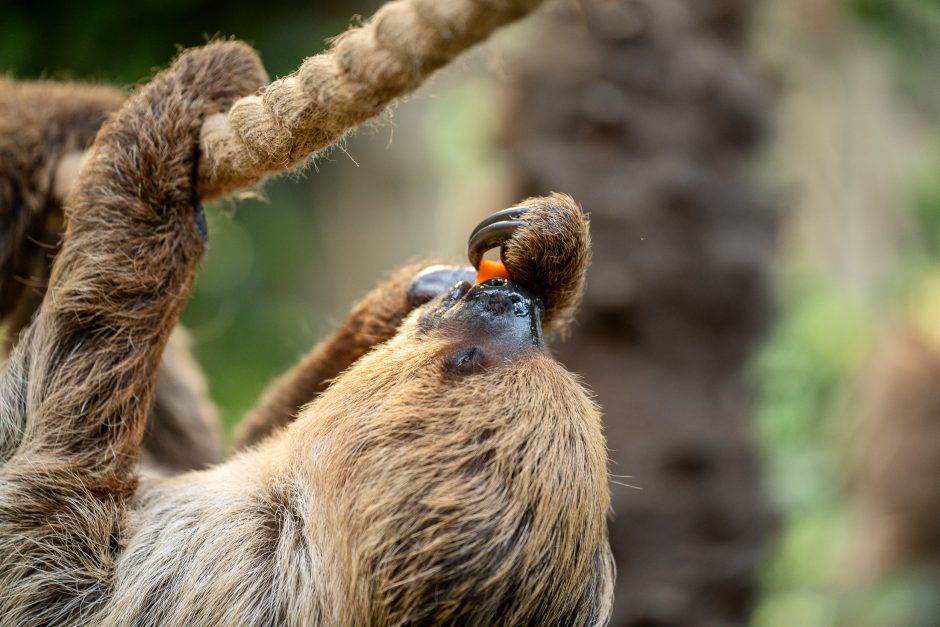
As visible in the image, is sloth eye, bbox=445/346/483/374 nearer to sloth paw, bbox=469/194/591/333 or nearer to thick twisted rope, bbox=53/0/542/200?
sloth paw, bbox=469/194/591/333

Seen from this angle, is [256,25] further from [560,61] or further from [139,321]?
[139,321]

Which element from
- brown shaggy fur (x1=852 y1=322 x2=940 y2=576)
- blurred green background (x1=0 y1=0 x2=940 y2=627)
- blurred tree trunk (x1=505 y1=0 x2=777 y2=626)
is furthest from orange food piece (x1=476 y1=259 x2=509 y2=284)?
brown shaggy fur (x1=852 y1=322 x2=940 y2=576)

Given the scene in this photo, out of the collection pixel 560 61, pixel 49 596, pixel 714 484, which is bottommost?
pixel 714 484

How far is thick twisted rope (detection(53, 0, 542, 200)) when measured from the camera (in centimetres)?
182

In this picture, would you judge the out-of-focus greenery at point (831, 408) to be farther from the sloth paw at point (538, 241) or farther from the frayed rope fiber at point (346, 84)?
the frayed rope fiber at point (346, 84)

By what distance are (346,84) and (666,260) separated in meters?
3.88

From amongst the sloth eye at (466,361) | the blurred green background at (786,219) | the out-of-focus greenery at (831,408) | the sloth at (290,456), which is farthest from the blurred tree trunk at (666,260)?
the sloth eye at (466,361)

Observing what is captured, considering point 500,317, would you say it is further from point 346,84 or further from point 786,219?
point 786,219

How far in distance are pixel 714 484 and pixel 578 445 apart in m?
3.73

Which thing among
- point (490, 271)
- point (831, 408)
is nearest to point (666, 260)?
point (490, 271)

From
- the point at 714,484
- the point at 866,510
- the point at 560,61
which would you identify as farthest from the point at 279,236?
the point at 866,510

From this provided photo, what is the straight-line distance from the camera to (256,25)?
344 inches

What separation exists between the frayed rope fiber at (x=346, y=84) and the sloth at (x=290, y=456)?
0.36 m

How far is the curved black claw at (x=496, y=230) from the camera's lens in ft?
7.94
